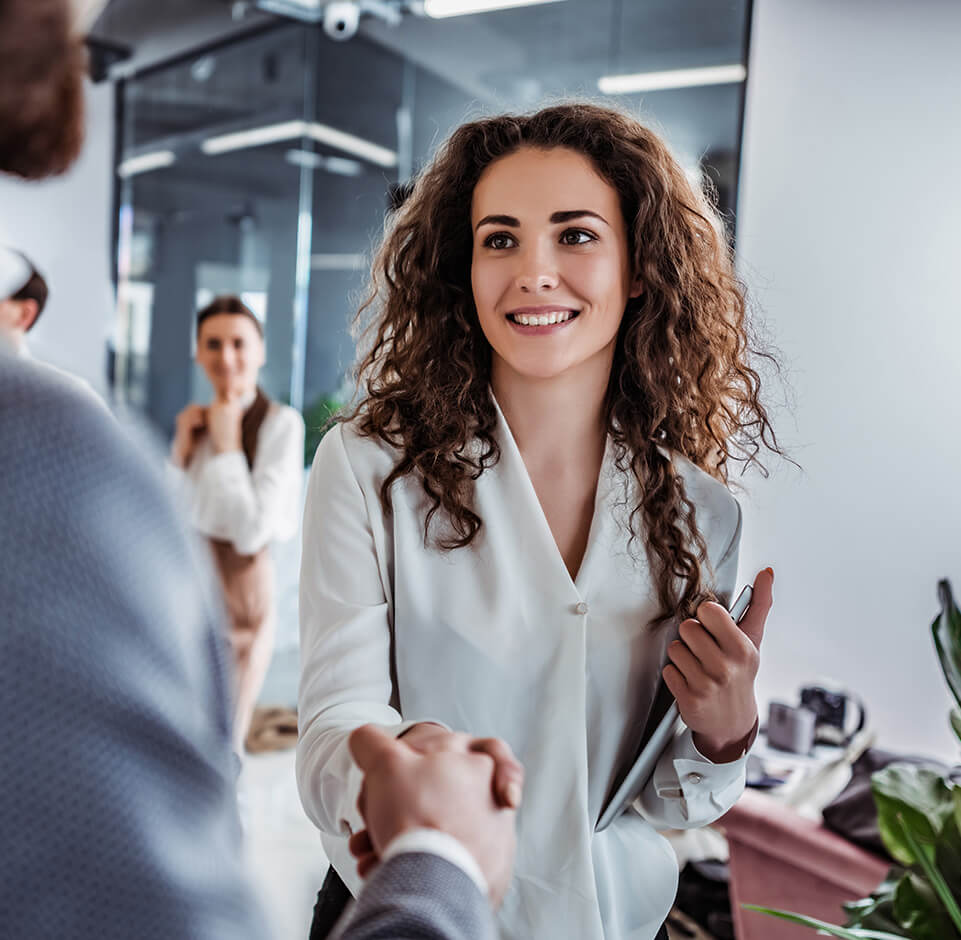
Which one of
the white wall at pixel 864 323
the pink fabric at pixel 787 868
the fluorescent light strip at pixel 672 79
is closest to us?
the pink fabric at pixel 787 868

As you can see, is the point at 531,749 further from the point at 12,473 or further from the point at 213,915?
the point at 12,473

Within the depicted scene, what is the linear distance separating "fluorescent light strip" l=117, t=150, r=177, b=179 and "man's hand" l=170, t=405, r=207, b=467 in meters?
2.32

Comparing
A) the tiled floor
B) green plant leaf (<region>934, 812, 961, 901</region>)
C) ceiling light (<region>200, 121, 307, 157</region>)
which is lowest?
the tiled floor

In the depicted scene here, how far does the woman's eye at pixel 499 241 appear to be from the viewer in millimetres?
1216

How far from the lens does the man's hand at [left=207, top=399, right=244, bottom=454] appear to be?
3904 mm

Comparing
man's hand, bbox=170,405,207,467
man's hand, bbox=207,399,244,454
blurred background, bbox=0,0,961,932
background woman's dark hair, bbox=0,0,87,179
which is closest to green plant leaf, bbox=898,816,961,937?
blurred background, bbox=0,0,961,932

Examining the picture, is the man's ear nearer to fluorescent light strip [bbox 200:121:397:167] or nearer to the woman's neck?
the woman's neck

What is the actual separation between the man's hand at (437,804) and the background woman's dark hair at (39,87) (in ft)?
1.33

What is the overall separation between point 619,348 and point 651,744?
537 mm

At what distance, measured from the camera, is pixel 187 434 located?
13.0 ft

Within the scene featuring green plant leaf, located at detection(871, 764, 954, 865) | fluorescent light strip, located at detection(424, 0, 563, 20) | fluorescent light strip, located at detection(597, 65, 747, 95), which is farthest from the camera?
fluorescent light strip, located at detection(424, 0, 563, 20)

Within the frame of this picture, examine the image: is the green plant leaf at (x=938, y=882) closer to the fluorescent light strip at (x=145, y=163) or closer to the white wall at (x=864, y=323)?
the white wall at (x=864, y=323)

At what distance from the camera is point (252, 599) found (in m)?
3.88

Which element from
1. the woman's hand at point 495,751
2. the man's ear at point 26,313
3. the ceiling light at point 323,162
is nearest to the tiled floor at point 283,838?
the man's ear at point 26,313
